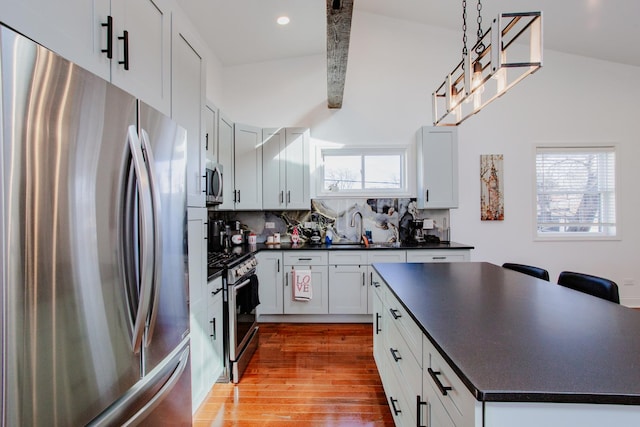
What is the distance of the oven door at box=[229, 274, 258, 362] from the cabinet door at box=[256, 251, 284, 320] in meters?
0.69

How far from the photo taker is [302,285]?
Result: 3.41 m

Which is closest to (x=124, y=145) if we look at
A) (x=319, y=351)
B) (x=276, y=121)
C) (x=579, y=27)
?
(x=319, y=351)

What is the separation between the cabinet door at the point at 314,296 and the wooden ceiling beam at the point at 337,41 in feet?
7.10

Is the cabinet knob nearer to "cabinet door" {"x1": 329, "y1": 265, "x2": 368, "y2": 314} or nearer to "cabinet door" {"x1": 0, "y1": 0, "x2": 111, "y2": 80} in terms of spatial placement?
"cabinet door" {"x1": 0, "y1": 0, "x2": 111, "y2": 80}

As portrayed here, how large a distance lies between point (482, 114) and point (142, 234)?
171 inches

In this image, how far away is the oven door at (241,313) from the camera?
2262 mm

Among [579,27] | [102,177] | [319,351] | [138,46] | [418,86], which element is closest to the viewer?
[102,177]

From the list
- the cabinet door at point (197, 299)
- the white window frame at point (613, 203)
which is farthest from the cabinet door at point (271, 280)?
the white window frame at point (613, 203)

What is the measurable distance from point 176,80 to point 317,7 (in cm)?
208

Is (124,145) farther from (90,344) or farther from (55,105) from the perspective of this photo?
(90,344)

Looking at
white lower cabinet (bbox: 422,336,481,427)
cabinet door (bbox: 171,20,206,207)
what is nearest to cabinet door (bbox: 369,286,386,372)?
white lower cabinet (bbox: 422,336,481,427)

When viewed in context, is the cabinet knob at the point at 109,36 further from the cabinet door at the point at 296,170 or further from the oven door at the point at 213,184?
the cabinet door at the point at 296,170

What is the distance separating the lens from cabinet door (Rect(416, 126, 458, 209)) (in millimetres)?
3662

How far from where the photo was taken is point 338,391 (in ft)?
7.05
